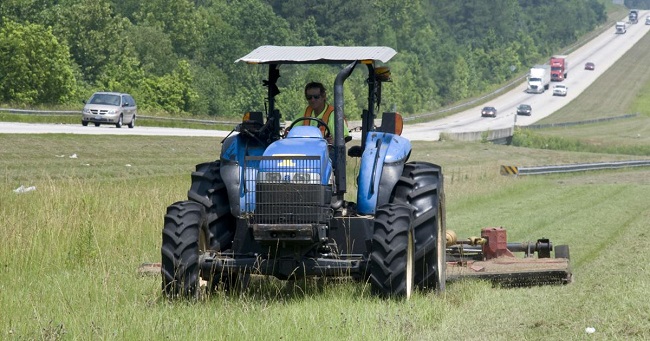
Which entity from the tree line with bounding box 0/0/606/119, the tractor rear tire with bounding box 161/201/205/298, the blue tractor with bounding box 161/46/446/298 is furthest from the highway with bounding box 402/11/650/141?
the tractor rear tire with bounding box 161/201/205/298

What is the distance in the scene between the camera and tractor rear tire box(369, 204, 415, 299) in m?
11.1

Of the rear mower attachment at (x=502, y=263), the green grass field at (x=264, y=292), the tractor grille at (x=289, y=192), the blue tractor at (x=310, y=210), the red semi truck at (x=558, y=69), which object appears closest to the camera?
the green grass field at (x=264, y=292)

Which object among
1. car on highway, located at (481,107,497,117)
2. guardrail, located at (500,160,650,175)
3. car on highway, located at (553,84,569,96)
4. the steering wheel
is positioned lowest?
car on highway, located at (481,107,497,117)

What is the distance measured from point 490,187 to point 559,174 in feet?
32.1

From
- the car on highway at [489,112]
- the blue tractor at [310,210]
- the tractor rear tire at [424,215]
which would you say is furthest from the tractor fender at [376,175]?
the car on highway at [489,112]

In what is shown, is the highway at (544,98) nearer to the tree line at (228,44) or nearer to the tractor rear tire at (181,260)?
the tree line at (228,44)

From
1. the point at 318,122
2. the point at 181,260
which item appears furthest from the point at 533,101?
the point at 181,260

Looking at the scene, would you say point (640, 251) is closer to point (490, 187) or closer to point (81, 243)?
point (81, 243)

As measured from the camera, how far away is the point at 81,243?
14070mm

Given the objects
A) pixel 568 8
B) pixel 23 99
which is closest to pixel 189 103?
pixel 23 99

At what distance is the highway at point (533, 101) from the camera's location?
233 feet

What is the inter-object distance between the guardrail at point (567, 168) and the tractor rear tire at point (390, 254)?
94.6 ft

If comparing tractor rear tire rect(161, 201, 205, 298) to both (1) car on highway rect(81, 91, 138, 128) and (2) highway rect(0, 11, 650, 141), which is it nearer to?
(2) highway rect(0, 11, 650, 141)

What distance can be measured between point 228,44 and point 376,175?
300 ft
